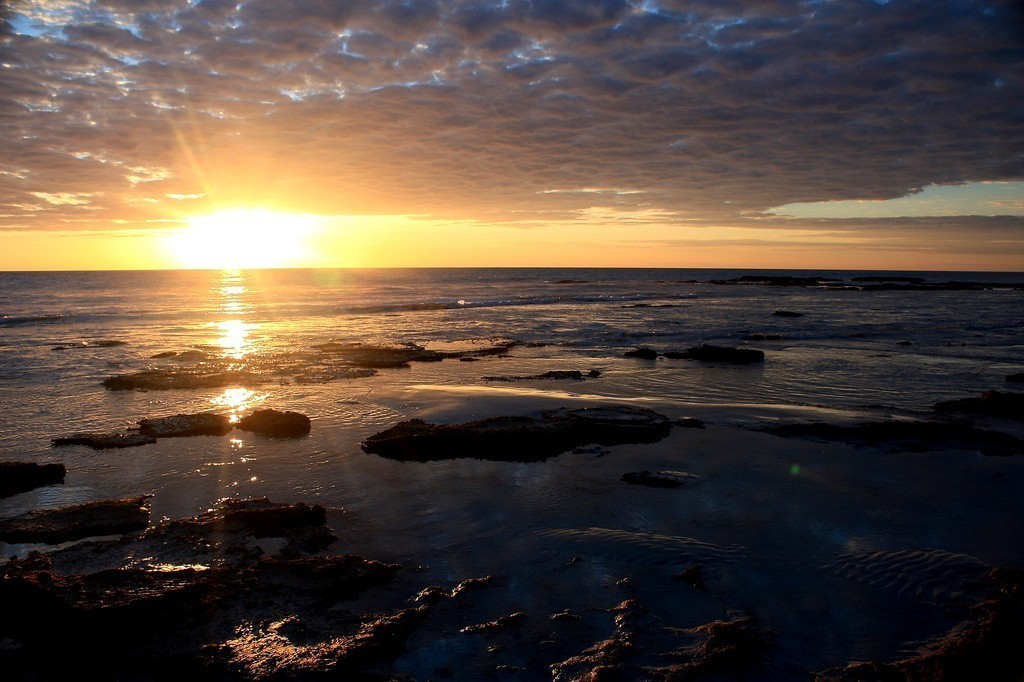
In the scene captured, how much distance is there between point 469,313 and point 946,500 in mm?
38653

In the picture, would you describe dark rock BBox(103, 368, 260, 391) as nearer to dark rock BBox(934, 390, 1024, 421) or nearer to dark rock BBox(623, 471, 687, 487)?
dark rock BBox(623, 471, 687, 487)

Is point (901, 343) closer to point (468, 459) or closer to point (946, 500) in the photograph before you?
point (946, 500)

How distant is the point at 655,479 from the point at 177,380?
13.8 meters

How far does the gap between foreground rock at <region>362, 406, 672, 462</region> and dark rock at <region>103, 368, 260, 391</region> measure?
8.16m

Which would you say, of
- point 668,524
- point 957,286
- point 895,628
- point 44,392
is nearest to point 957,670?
point 895,628

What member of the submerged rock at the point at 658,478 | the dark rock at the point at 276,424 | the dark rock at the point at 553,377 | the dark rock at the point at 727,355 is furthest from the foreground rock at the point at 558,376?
the submerged rock at the point at 658,478

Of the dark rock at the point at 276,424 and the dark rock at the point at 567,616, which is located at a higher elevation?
the dark rock at the point at 276,424

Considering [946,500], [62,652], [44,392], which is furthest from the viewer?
[44,392]

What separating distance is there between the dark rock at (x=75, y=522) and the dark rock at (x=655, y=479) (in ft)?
20.2

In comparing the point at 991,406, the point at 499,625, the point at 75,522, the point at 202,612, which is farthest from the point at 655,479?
the point at 991,406

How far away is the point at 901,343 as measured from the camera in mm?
25375

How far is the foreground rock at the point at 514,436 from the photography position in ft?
33.0

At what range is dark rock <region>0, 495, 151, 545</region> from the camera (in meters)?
6.76

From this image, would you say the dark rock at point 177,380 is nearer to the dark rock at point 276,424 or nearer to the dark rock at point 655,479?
the dark rock at point 276,424
